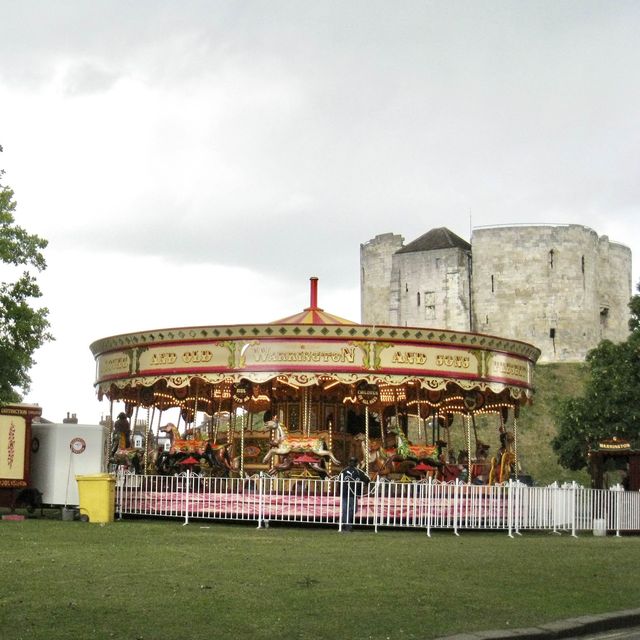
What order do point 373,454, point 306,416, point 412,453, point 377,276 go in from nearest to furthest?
point 306,416
point 412,453
point 373,454
point 377,276

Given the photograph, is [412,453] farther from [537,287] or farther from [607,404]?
[537,287]

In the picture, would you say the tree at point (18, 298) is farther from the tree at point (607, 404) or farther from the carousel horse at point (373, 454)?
the tree at point (607, 404)

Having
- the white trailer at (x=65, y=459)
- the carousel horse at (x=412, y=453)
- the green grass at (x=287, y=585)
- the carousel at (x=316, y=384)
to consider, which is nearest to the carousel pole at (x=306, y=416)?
the carousel at (x=316, y=384)

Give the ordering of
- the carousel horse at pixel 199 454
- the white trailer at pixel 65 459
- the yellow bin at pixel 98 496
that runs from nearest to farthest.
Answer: the yellow bin at pixel 98 496 → the white trailer at pixel 65 459 → the carousel horse at pixel 199 454

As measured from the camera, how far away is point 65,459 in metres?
21.4

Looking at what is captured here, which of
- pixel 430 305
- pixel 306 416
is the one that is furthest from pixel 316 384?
pixel 430 305

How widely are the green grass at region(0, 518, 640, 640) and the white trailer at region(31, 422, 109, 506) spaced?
17.0 ft

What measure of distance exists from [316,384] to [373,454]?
1736mm

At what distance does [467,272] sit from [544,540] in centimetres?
6108

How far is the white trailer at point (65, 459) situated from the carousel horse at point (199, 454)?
1.27 m

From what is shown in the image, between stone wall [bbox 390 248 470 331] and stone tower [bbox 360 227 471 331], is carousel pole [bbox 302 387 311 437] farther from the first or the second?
stone wall [bbox 390 248 470 331]

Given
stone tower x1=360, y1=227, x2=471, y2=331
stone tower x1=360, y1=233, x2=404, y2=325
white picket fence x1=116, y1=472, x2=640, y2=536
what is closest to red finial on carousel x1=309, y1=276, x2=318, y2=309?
white picket fence x1=116, y1=472, x2=640, y2=536

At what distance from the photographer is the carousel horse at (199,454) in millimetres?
21438

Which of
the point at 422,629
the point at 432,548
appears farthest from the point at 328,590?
the point at 432,548
